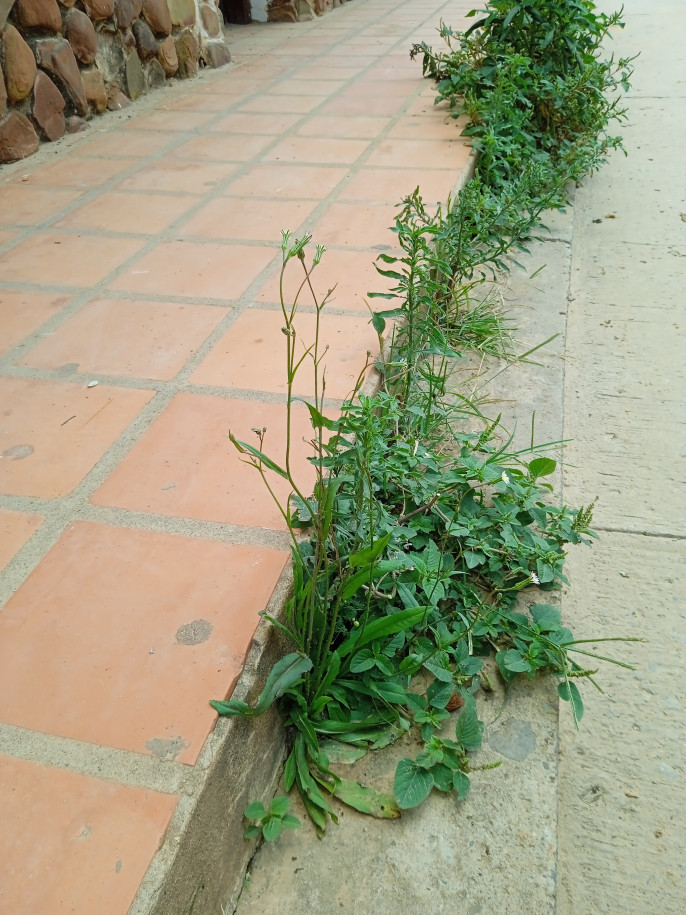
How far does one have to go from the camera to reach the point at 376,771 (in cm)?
128

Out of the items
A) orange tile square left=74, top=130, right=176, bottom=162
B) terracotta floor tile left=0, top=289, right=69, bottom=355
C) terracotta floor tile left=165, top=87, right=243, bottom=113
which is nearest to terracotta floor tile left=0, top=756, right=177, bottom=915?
terracotta floor tile left=0, top=289, right=69, bottom=355

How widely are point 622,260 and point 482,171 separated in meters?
0.75

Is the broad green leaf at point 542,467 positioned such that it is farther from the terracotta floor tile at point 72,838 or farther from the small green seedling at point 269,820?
the terracotta floor tile at point 72,838

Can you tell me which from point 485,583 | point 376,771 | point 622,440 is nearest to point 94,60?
point 622,440

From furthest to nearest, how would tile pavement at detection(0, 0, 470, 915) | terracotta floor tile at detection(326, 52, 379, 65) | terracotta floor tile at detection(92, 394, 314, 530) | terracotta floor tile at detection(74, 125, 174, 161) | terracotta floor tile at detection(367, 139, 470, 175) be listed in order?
terracotta floor tile at detection(326, 52, 379, 65) < terracotta floor tile at detection(74, 125, 174, 161) < terracotta floor tile at detection(367, 139, 470, 175) < terracotta floor tile at detection(92, 394, 314, 530) < tile pavement at detection(0, 0, 470, 915)

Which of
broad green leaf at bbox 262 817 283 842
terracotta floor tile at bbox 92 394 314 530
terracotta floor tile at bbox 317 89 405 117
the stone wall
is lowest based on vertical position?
broad green leaf at bbox 262 817 283 842

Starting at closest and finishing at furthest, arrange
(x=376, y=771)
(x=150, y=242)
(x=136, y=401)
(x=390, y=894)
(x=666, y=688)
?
1. (x=390, y=894)
2. (x=376, y=771)
3. (x=666, y=688)
4. (x=136, y=401)
5. (x=150, y=242)

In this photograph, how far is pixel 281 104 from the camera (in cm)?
426

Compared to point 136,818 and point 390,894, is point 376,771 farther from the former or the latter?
point 136,818

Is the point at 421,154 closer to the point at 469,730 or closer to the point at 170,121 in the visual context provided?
the point at 170,121

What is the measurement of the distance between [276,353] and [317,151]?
6.06 ft

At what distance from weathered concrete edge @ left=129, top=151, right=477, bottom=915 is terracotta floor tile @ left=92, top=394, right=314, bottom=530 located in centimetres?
27

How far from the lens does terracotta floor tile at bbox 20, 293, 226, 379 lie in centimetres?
197

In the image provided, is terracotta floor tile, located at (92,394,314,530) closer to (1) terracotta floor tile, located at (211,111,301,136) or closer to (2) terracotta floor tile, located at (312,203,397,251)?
(2) terracotta floor tile, located at (312,203,397,251)
